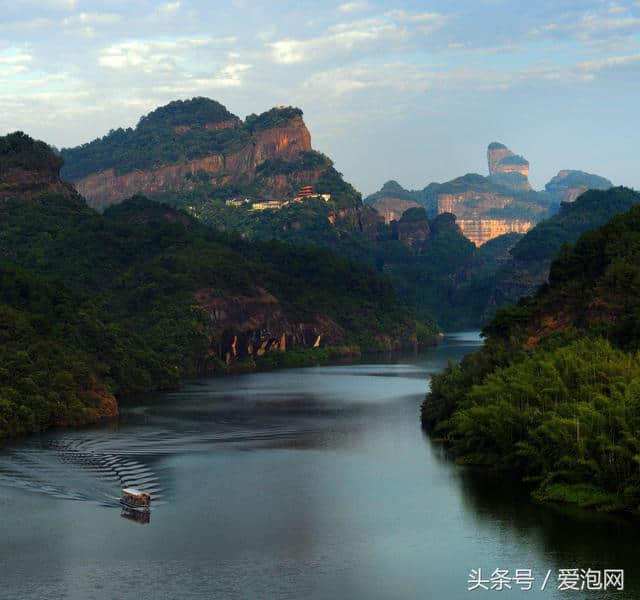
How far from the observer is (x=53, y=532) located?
63719mm

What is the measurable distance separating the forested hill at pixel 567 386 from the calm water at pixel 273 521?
249cm

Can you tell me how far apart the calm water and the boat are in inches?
32.3

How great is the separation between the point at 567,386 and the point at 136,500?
2842 centimetres

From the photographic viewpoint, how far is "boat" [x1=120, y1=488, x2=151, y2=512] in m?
68.4

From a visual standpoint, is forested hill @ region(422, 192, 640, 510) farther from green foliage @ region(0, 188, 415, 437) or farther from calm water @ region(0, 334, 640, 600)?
green foliage @ region(0, 188, 415, 437)

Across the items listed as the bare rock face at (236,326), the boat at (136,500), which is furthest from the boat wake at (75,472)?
the bare rock face at (236,326)

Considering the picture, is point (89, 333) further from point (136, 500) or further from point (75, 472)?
point (136, 500)

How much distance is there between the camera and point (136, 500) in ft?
225

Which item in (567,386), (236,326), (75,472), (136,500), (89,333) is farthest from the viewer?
(236,326)

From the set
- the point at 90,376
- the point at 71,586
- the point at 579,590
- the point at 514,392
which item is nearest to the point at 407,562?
the point at 579,590

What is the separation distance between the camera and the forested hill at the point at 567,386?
222 ft

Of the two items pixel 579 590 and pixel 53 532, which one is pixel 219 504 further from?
pixel 579 590

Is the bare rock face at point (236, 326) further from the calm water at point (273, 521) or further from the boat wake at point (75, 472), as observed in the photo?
the boat wake at point (75, 472)

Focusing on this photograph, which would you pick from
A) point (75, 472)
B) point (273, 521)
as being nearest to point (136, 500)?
point (273, 521)
